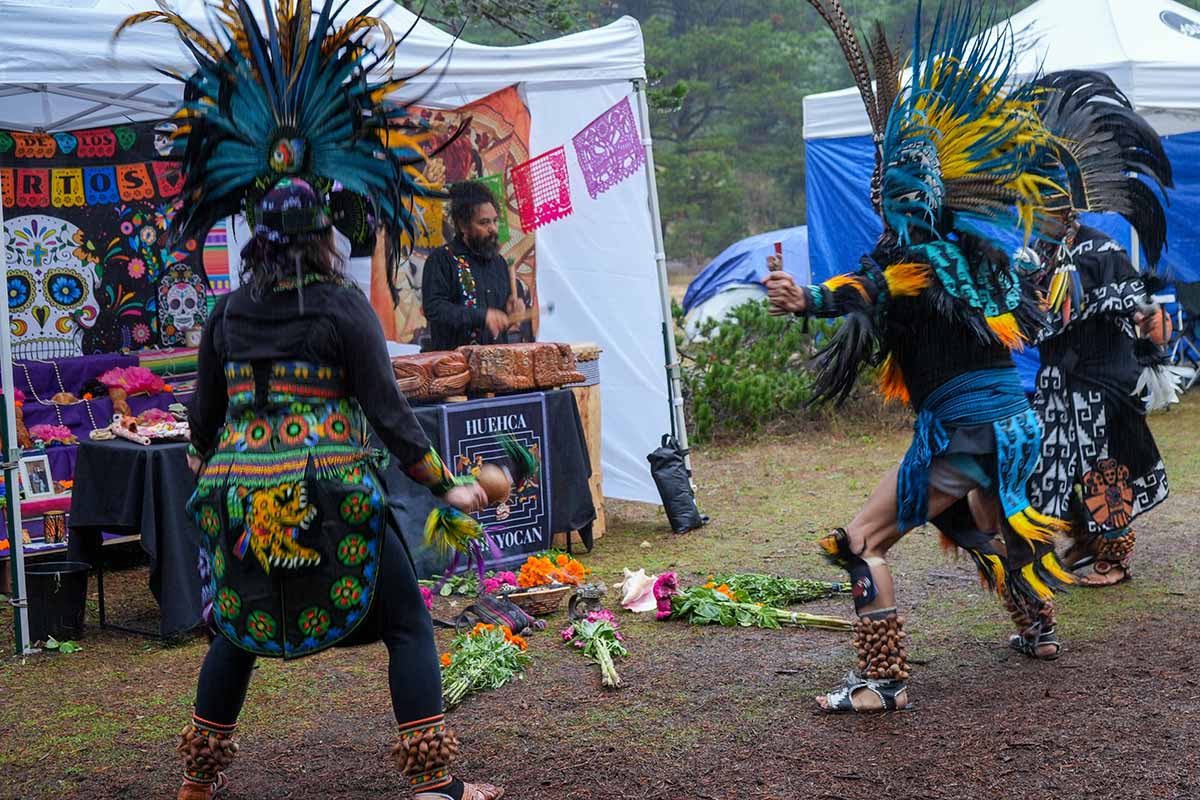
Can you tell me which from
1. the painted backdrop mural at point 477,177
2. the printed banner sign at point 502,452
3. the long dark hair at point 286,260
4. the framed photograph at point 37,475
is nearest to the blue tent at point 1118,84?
the painted backdrop mural at point 477,177

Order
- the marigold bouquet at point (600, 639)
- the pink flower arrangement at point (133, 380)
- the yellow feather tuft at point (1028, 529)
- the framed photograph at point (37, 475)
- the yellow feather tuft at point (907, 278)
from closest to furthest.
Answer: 1. the yellow feather tuft at point (907, 278)
2. the yellow feather tuft at point (1028, 529)
3. the marigold bouquet at point (600, 639)
4. the framed photograph at point (37, 475)
5. the pink flower arrangement at point (133, 380)

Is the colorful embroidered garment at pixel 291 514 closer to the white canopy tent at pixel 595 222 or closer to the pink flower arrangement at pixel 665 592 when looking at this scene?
the pink flower arrangement at pixel 665 592

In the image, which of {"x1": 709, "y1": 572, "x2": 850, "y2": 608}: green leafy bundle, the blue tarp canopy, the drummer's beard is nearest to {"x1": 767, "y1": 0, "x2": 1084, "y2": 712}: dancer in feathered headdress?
{"x1": 709, "y1": 572, "x2": 850, "y2": 608}: green leafy bundle

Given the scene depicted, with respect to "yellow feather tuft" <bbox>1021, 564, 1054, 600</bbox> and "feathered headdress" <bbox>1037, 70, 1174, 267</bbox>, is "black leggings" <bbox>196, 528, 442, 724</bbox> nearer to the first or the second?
"yellow feather tuft" <bbox>1021, 564, 1054, 600</bbox>

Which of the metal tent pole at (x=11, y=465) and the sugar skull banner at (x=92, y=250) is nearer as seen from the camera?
Result: the metal tent pole at (x=11, y=465)

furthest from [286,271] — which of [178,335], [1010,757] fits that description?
[178,335]

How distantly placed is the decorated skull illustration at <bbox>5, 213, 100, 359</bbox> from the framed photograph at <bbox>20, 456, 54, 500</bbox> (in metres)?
1.13

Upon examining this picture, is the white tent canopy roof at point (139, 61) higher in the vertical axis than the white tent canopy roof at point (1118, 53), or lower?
lower

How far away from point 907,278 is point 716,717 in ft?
5.44

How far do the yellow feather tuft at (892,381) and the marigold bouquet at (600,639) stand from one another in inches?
59.2

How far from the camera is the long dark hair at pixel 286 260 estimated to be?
3.39m

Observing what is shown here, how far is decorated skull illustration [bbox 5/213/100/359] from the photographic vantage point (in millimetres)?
7977

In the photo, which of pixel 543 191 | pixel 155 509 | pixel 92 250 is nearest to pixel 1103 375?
pixel 543 191

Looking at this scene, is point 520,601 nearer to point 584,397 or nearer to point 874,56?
point 584,397
